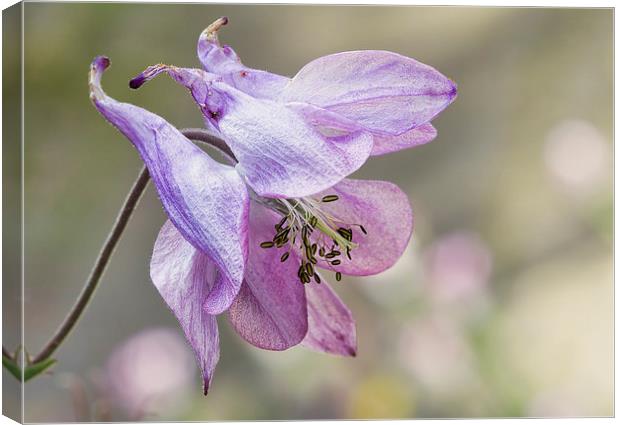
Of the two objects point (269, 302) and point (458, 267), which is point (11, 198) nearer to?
point (269, 302)

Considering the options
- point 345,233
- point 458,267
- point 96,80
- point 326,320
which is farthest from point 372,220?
point 458,267

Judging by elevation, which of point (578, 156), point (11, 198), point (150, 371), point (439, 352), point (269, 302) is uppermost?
point (269, 302)

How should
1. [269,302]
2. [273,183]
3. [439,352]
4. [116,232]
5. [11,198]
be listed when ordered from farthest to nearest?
[439,352] → [11,198] → [116,232] → [269,302] → [273,183]

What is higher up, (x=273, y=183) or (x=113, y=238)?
(x=273, y=183)

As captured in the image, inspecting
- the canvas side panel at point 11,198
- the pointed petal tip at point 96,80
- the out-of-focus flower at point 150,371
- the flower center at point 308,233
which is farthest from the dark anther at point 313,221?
the out-of-focus flower at point 150,371

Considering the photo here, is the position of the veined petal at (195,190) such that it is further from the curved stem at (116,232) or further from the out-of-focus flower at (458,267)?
the out-of-focus flower at (458,267)

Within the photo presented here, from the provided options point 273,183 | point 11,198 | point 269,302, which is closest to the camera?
point 273,183

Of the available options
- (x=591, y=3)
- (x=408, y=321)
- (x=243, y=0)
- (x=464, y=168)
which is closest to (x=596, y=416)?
(x=408, y=321)

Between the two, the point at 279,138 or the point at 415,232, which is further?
the point at 415,232
